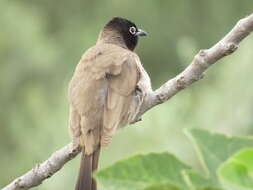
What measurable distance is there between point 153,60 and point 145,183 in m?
11.8

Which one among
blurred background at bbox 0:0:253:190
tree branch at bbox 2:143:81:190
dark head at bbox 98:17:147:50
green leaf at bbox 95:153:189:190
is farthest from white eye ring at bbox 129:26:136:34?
green leaf at bbox 95:153:189:190

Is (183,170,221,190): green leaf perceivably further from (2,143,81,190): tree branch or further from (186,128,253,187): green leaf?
(2,143,81,190): tree branch

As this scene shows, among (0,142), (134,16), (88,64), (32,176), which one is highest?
(134,16)

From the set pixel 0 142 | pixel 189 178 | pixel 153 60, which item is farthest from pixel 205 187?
A: pixel 153 60

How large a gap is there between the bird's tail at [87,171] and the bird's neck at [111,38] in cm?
183

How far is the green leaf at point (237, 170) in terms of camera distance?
1095 mm

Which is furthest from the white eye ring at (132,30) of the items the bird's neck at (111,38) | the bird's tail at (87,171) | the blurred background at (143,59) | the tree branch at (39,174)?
the tree branch at (39,174)

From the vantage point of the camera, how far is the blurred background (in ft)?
19.8

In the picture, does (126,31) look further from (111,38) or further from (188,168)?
(188,168)

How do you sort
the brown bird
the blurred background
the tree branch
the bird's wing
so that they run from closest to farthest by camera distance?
1. the tree branch
2. the brown bird
3. the bird's wing
4. the blurred background

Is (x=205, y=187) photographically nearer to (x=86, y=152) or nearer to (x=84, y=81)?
(x=86, y=152)

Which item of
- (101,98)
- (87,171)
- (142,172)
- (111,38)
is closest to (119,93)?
(101,98)

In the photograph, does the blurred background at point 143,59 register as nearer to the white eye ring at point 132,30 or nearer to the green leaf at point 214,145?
the white eye ring at point 132,30

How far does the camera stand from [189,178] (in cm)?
111
